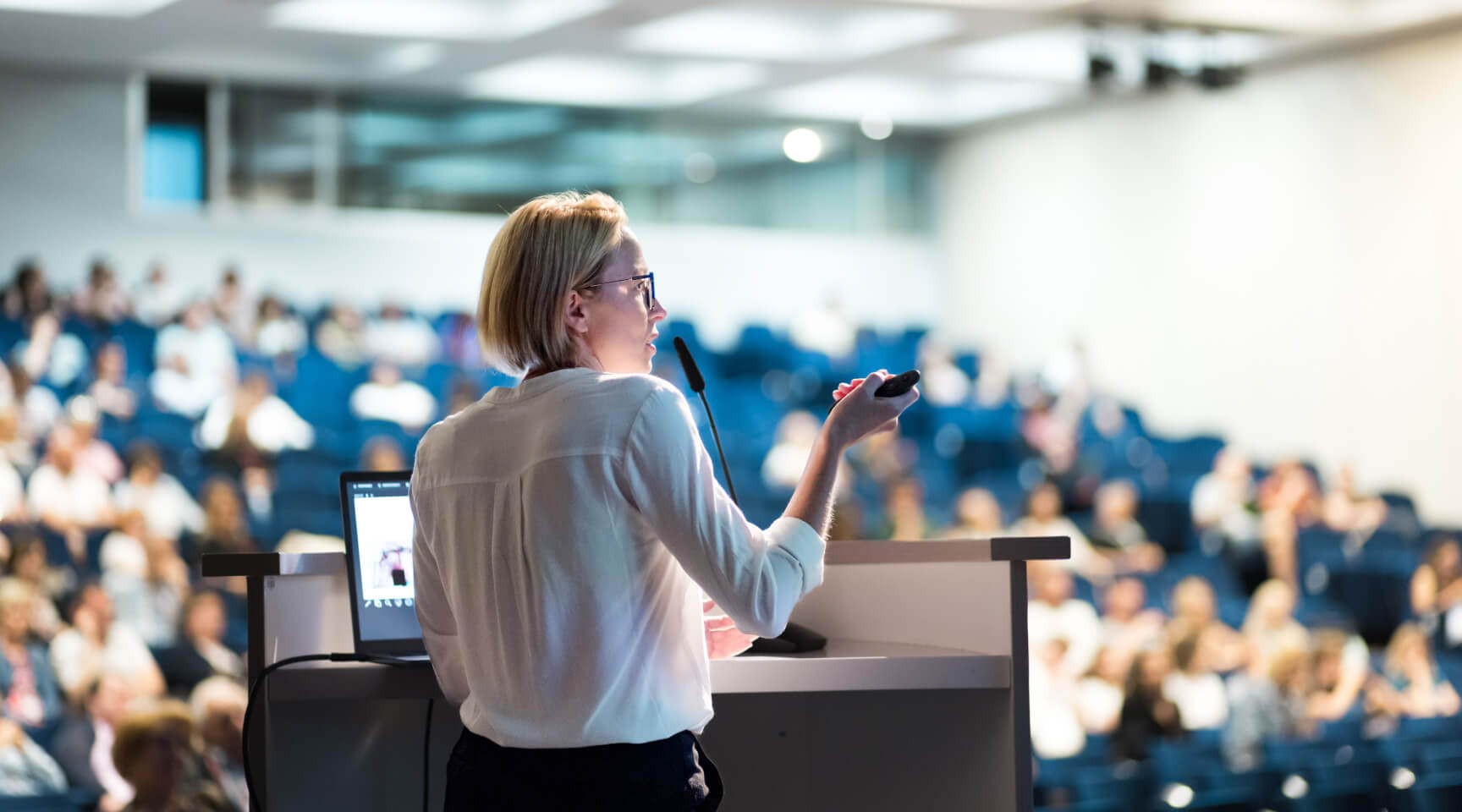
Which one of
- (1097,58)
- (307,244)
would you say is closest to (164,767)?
(1097,58)

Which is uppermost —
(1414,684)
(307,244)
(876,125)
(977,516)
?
(876,125)

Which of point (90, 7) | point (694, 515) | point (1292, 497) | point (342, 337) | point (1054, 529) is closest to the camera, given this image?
point (694, 515)

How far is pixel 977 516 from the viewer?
6359 millimetres

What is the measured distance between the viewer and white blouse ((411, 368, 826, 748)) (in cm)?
118

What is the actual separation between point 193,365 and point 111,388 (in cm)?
52

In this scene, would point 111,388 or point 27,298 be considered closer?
point 111,388

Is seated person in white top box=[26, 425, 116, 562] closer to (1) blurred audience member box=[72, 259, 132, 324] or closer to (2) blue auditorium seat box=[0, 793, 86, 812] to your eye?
(1) blurred audience member box=[72, 259, 132, 324]

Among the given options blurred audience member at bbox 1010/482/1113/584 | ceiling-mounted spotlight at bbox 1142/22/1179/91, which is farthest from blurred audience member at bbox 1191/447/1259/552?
ceiling-mounted spotlight at bbox 1142/22/1179/91

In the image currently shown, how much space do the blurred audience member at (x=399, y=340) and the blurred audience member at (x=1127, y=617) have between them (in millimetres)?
3966

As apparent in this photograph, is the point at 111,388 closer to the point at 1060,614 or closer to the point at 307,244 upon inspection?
the point at 307,244

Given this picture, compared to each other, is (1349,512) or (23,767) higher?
(1349,512)

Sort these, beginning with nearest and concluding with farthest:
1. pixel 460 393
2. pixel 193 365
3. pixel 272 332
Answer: pixel 460 393 → pixel 193 365 → pixel 272 332

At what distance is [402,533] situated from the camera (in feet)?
5.28

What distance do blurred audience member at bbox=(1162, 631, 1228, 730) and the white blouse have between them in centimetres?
377
